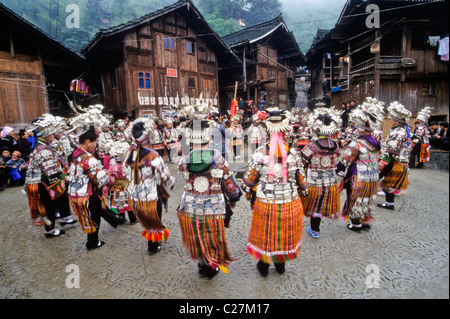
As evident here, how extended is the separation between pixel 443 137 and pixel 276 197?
8.86 metres

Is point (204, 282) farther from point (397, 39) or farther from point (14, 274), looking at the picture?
point (397, 39)

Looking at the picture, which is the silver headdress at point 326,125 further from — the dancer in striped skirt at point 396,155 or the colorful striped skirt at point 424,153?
the colorful striped skirt at point 424,153

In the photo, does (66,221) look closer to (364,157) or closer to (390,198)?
(364,157)

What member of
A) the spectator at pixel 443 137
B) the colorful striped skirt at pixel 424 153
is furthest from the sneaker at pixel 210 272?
the spectator at pixel 443 137

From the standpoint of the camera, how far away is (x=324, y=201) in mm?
3762

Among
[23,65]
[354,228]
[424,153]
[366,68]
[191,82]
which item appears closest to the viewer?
[354,228]

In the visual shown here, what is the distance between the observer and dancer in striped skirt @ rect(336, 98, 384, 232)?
3637 mm

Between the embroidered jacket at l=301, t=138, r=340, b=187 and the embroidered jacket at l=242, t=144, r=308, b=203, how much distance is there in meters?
0.97

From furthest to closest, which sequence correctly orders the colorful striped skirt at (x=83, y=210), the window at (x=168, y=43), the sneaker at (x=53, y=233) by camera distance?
the window at (x=168, y=43) < the sneaker at (x=53, y=233) < the colorful striped skirt at (x=83, y=210)

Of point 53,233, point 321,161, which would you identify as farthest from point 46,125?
point 321,161

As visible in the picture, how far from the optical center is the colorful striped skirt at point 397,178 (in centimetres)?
476

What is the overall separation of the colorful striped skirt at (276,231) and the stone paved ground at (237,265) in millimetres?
373
